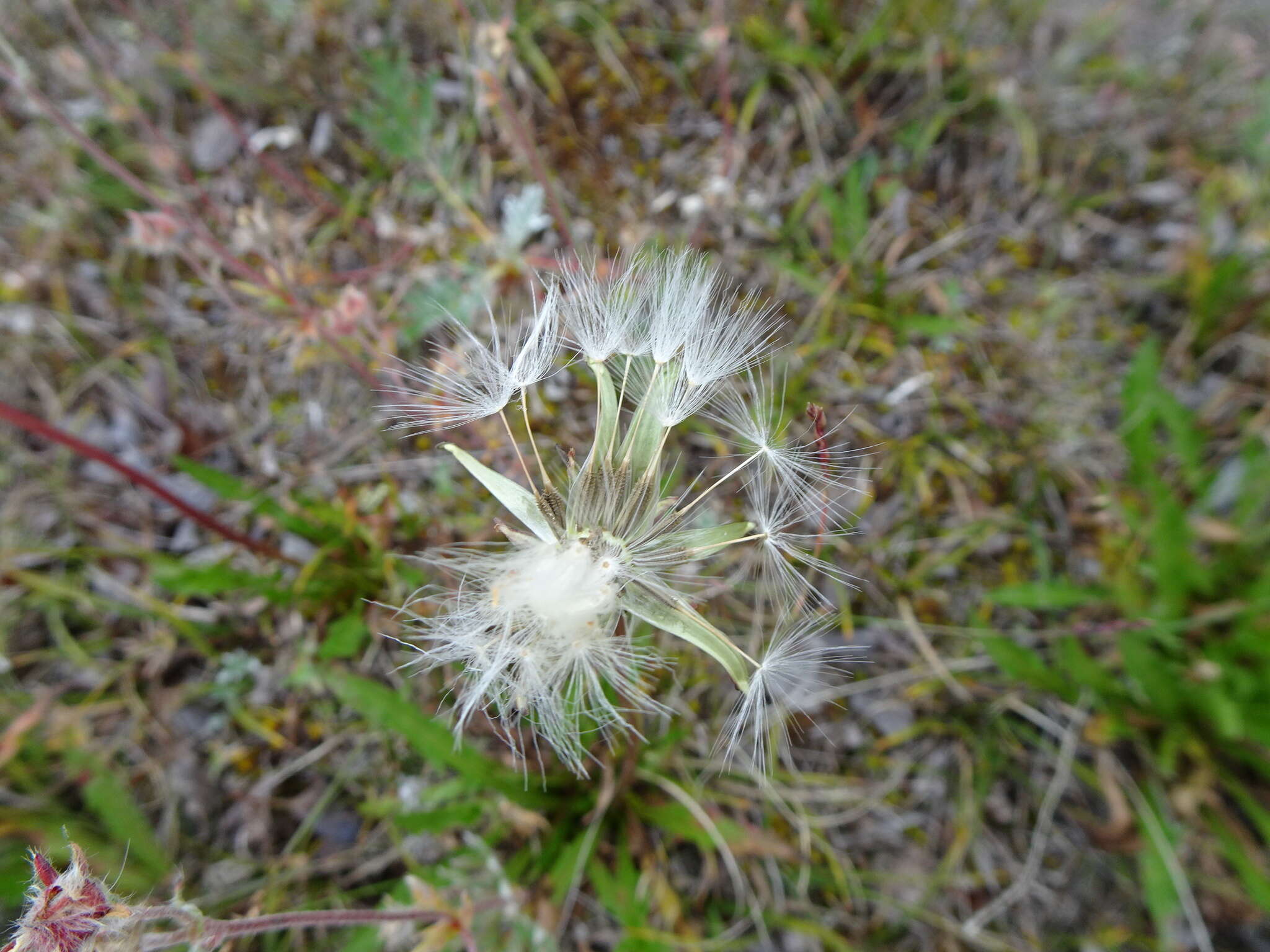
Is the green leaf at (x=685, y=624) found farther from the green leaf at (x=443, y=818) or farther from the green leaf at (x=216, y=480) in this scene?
the green leaf at (x=216, y=480)

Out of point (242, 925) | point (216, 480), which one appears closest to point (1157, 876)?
point (242, 925)

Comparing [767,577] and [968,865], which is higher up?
[767,577]

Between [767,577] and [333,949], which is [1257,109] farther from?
[333,949]

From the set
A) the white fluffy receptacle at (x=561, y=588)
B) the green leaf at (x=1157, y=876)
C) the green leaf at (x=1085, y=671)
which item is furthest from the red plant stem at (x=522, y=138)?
the green leaf at (x=1157, y=876)

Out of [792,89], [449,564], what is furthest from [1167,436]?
[449,564]

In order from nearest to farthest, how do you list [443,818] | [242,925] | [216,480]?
1. [242,925]
2. [443,818]
3. [216,480]

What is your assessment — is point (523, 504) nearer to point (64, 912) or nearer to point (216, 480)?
point (64, 912)
